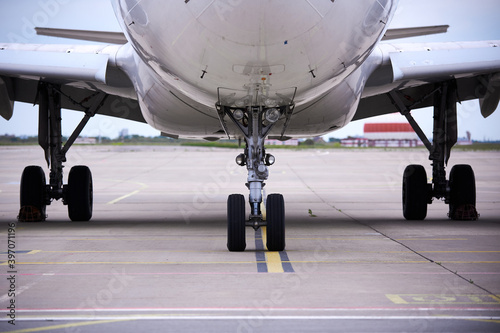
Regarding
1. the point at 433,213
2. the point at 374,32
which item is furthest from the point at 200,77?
the point at 433,213

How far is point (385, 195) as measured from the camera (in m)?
18.2

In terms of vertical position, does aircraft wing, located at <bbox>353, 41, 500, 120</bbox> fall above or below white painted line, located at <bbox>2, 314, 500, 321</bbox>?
above

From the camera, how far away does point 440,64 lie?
1050 cm

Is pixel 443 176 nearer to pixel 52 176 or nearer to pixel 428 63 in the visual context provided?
pixel 428 63

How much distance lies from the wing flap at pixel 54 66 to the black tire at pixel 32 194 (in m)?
1.87

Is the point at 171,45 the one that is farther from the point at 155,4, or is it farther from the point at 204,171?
the point at 204,171

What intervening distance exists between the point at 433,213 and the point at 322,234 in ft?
14.5

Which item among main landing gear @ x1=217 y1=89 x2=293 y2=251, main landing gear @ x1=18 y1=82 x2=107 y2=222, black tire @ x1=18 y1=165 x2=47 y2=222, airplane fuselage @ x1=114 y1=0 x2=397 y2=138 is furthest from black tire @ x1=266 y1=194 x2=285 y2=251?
black tire @ x1=18 y1=165 x2=47 y2=222

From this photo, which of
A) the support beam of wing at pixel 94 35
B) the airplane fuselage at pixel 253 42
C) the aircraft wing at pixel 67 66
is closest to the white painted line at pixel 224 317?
the airplane fuselage at pixel 253 42

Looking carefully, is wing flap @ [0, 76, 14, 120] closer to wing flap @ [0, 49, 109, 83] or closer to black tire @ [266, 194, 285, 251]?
wing flap @ [0, 49, 109, 83]

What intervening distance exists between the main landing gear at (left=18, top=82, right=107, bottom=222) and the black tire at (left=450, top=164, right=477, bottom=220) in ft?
20.2

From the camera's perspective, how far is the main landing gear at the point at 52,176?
38.3 feet

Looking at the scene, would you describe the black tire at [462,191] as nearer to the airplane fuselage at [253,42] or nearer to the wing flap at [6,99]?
the airplane fuselage at [253,42]

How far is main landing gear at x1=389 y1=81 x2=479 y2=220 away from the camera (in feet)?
38.6
